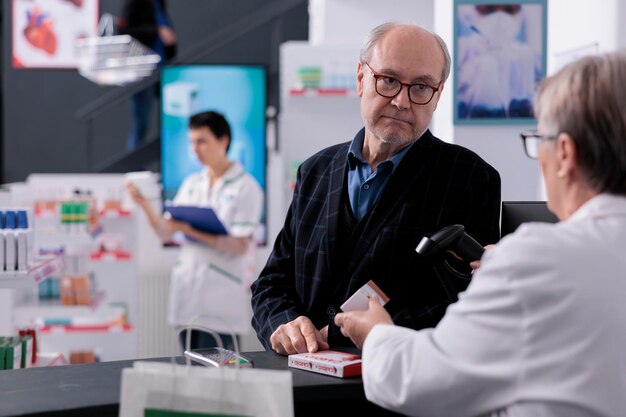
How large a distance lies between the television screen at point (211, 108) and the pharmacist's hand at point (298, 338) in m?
5.72

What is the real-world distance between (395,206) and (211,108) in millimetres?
6107

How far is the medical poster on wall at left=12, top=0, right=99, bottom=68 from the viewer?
1124 centimetres

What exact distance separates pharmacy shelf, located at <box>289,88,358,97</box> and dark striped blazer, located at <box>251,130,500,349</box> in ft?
12.1

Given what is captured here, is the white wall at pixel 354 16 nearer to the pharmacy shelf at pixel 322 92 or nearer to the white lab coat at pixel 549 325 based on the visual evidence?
the pharmacy shelf at pixel 322 92

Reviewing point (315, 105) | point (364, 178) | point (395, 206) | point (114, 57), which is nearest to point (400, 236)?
point (395, 206)

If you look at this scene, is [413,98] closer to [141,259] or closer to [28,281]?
[28,281]

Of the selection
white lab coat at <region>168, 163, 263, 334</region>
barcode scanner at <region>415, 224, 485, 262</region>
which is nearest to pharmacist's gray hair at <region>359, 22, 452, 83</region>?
barcode scanner at <region>415, 224, 485, 262</region>

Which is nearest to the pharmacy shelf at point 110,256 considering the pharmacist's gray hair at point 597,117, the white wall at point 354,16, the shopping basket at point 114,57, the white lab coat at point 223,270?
the white lab coat at point 223,270

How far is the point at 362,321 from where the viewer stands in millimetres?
1938

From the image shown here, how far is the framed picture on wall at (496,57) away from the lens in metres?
4.48

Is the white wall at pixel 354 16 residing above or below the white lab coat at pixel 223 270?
above

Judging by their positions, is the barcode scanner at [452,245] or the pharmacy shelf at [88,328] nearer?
the barcode scanner at [452,245]

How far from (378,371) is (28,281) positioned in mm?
1965

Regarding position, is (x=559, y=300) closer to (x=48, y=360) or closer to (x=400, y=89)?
(x=400, y=89)
